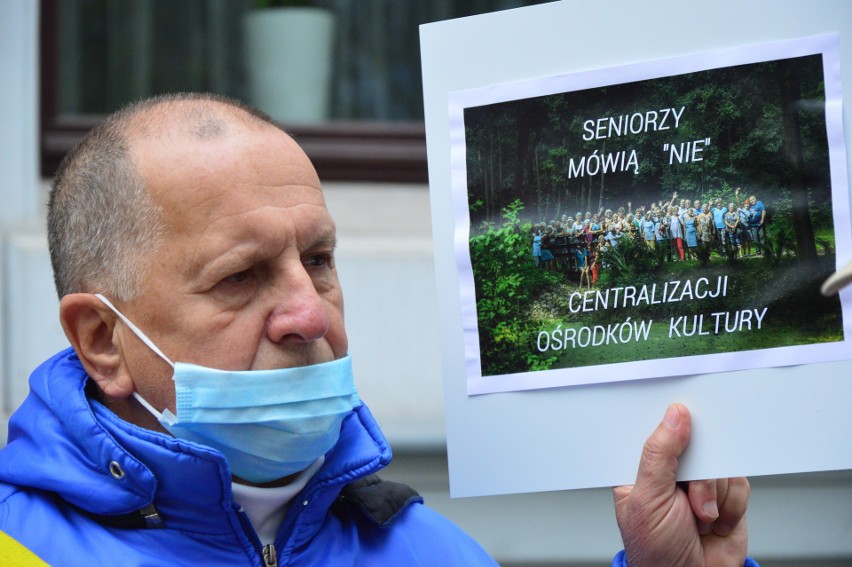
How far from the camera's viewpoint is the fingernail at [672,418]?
1869 mm

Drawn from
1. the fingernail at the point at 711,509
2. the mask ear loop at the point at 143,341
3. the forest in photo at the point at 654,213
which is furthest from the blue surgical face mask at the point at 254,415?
→ the fingernail at the point at 711,509

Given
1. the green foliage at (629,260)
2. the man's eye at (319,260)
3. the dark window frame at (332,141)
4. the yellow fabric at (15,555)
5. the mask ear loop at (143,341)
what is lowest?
the yellow fabric at (15,555)

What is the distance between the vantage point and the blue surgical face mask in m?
1.88

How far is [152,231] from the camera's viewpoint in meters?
1.95

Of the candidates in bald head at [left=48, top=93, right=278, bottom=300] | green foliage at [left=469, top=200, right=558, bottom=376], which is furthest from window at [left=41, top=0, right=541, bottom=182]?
green foliage at [left=469, top=200, right=558, bottom=376]

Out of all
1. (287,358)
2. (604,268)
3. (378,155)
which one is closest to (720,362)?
(604,268)

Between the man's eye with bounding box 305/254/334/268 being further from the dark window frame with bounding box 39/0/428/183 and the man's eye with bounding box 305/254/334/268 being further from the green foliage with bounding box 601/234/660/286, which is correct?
the dark window frame with bounding box 39/0/428/183

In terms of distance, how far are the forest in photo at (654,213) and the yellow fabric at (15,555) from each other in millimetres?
798

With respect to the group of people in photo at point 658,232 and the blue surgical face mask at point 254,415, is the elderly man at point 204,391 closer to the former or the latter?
the blue surgical face mask at point 254,415

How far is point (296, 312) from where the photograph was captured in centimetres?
192

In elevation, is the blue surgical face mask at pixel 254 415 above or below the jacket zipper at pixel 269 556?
above

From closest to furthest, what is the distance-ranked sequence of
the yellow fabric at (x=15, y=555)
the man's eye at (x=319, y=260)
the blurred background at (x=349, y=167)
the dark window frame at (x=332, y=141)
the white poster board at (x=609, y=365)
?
the yellow fabric at (x=15, y=555), the white poster board at (x=609, y=365), the man's eye at (x=319, y=260), the blurred background at (x=349, y=167), the dark window frame at (x=332, y=141)

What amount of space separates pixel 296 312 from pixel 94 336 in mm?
369

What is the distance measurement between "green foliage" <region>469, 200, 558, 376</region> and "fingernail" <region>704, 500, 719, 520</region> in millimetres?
381
